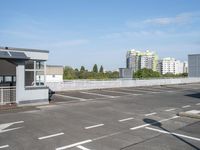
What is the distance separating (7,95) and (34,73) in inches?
79.3

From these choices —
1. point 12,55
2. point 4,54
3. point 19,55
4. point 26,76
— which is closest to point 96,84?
point 26,76

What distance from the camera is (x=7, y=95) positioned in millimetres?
13547

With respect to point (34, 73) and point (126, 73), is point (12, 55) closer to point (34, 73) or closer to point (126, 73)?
point (34, 73)

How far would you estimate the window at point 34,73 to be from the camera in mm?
14325

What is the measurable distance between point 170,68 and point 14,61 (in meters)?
143

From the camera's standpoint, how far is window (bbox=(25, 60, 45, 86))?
14325mm

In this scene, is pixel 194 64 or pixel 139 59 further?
pixel 139 59

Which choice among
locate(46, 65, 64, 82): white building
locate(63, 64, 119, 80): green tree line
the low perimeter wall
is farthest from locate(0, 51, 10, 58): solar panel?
locate(63, 64, 119, 80): green tree line

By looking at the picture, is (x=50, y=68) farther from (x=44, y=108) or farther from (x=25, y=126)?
(x=25, y=126)

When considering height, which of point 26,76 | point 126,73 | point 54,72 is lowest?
point 26,76

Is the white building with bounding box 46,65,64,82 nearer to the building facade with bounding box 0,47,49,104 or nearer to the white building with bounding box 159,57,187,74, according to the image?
the building facade with bounding box 0,47,49,104

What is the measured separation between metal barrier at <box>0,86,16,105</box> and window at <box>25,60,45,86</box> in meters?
1.06

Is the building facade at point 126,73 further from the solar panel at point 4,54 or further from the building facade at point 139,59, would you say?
the building facade at point 139,59

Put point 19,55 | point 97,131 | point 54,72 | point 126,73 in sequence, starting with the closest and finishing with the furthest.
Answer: point 97,131 → point 19,55 → point 126,73 → point 54,72
